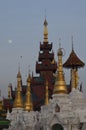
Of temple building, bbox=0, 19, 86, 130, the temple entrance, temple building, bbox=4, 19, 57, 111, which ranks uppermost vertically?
temple building, bbox=4, 19, 57, 111

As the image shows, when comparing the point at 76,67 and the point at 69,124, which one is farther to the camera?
the point at 76,67

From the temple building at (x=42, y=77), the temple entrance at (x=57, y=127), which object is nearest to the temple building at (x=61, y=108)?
the temple entrance at (x=57, y=127)

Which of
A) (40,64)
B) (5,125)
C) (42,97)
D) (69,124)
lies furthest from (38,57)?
(69,124)

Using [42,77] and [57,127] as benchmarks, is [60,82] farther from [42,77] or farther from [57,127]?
[42,77]

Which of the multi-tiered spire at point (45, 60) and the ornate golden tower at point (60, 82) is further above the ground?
the multi-tiered spire at point (45, 60)

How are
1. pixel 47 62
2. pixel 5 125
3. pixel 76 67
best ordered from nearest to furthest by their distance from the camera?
pixel 76 67 → pixel 5 125 → pixel 47 62

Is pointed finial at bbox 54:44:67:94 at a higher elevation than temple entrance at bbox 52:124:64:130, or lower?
Result: higher

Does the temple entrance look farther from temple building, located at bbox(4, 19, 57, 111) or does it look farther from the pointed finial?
temple building, located at bbox(4, 19, 57, 111)

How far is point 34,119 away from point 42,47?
27346 millimetres

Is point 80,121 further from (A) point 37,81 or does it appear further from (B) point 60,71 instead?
(A) point 37,81

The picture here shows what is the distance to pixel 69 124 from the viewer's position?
23672mm

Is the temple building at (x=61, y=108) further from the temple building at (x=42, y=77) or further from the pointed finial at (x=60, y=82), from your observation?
the temple building at (x=42, y=77)

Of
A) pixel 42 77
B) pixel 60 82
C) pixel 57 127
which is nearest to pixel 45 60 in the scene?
pixel 42 77

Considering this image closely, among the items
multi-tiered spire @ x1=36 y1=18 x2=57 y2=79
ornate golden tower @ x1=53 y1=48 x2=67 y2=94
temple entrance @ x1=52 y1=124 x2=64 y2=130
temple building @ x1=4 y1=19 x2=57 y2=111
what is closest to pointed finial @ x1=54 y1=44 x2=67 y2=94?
ornate golden tower @ x1=53 y1=48 x2=67 y2=94
